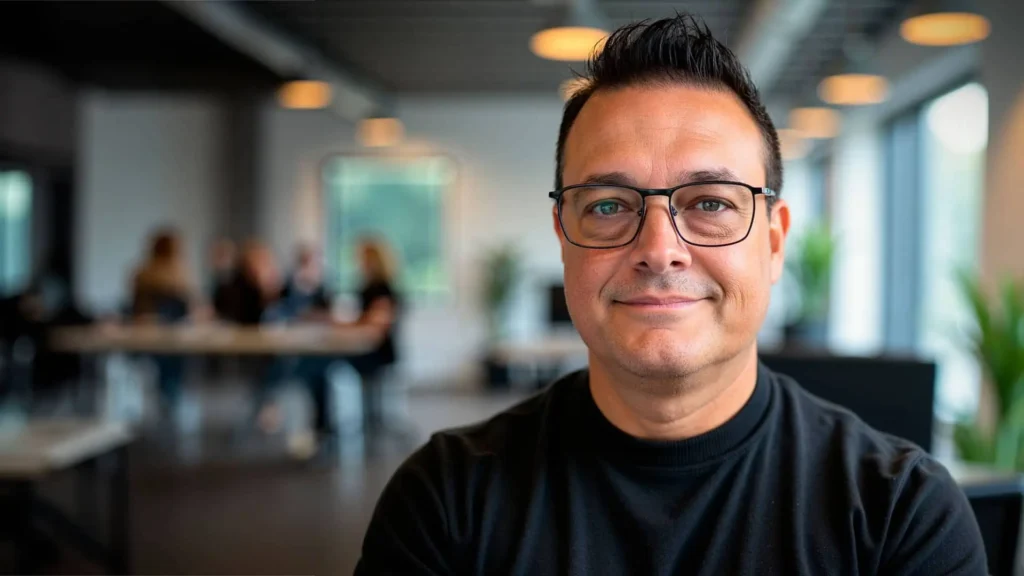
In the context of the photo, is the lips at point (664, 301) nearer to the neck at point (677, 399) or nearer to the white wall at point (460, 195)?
the neck at point (677, 399)

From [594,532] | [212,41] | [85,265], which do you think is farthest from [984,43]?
[85,265]

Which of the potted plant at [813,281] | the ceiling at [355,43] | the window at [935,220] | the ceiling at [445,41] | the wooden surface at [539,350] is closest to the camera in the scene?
the window at [935,220]

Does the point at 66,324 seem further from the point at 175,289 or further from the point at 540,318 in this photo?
the point at 540,318

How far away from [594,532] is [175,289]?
→ 288 inches

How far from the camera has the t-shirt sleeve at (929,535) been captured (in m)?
1.18

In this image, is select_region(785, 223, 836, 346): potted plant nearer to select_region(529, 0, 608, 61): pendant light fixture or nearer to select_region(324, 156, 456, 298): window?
select_region(324, 156, 456, 298): window

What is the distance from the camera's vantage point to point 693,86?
1.33m

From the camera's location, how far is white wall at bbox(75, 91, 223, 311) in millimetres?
12453

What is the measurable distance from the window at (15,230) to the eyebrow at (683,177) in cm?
1108

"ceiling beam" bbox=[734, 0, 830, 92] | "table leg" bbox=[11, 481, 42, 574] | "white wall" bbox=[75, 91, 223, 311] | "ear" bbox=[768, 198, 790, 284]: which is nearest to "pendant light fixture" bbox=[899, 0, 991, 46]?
"ceiling beam" bbox=[734, 0, 830, 92]

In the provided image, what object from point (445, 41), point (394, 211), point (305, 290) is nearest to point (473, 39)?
point (445, 41)

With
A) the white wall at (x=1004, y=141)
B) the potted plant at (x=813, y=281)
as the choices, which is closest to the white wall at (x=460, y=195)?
the potted plant at (x=813, y=281)

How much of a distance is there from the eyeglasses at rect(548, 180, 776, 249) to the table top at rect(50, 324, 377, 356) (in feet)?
18.9

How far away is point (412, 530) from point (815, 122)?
8707 mm
